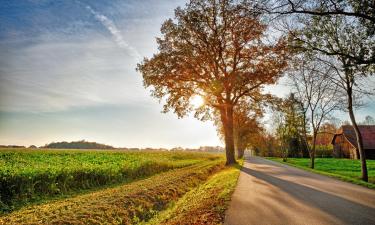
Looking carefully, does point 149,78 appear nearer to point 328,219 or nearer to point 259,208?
point 259,208

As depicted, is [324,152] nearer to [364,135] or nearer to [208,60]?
[364,135]

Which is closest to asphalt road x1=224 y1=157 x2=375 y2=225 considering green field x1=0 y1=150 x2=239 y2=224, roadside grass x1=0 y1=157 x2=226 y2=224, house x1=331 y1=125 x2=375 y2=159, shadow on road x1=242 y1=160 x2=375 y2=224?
shadow on road x1=242 y1=160 x2=375 y2=224

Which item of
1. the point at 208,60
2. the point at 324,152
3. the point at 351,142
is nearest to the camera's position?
the point at 208,60

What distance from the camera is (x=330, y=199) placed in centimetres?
1038

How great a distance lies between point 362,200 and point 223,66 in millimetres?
20471

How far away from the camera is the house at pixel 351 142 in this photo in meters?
65.6

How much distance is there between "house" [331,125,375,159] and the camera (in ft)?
215

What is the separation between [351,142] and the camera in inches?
2697

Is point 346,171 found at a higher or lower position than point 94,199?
higher

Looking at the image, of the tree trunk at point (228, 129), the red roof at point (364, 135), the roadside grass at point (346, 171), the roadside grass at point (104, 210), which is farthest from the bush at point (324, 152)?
the roadside grass at point (104, 210)

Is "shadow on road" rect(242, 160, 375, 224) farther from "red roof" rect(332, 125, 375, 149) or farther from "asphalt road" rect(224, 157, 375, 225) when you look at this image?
"red roof" rect(332, 125, 375, 149)

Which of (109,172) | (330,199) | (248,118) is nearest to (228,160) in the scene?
(109,172)

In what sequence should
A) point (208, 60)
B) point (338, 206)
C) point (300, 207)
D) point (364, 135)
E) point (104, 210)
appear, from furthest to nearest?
point (364, 135) → point (208, 60) → point (104, 210) → point (338, 206) → point (300, 207)

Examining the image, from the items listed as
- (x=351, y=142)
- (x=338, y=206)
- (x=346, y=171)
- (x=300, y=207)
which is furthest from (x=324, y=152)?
(x=300, y=207)
